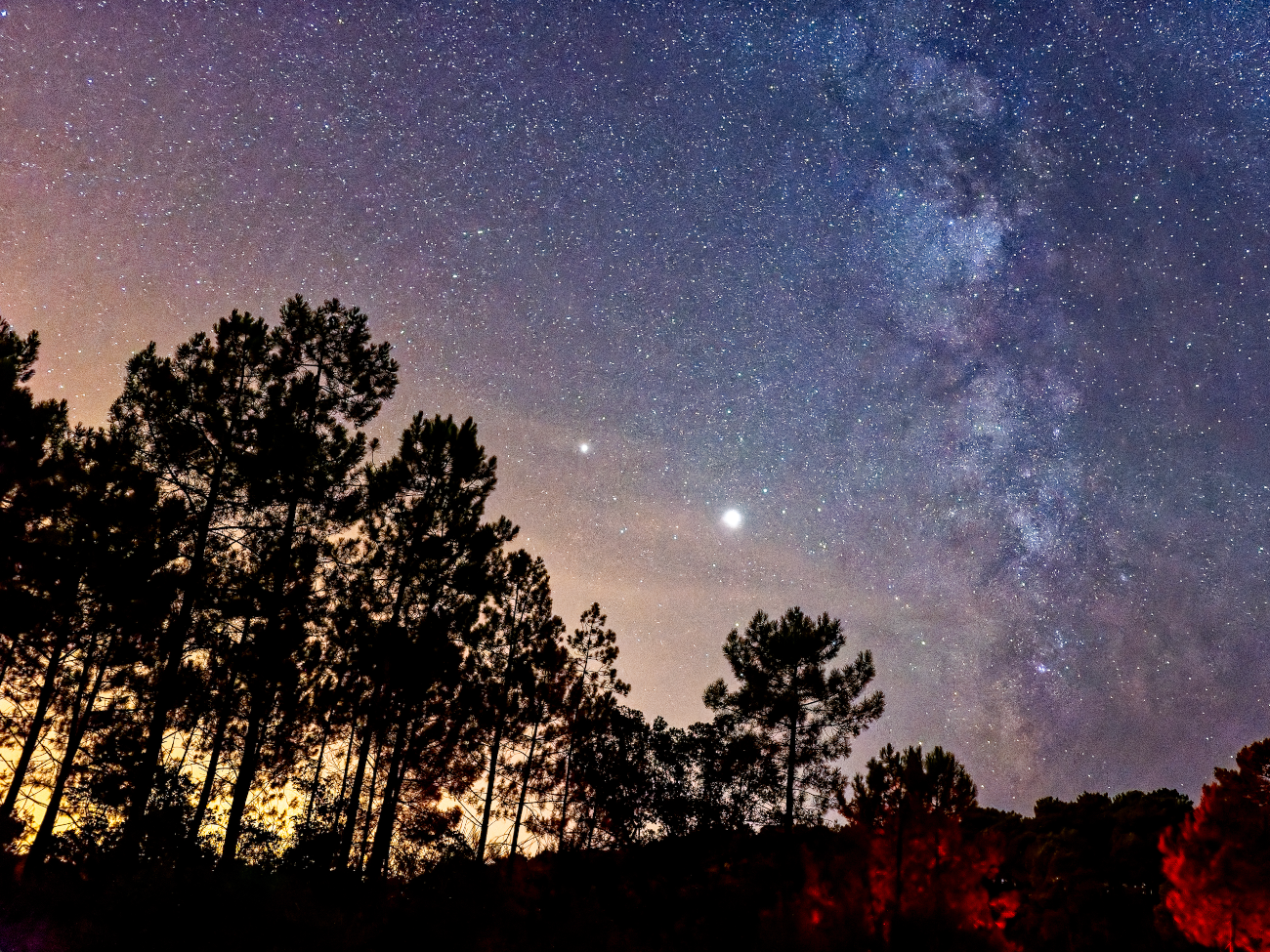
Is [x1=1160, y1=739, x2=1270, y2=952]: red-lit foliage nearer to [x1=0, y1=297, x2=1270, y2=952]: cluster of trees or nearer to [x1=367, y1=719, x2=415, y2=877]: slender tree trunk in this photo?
[x1=0, y1=297, x2=1270, y2=952]: cluster of trees

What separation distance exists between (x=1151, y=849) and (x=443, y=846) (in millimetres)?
29870

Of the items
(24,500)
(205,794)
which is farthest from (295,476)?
(205,794)

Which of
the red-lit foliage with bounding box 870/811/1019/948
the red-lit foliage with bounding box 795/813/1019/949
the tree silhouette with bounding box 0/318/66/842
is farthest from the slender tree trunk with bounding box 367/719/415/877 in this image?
the red-lit foliage with bounding box 870/811/1019/948

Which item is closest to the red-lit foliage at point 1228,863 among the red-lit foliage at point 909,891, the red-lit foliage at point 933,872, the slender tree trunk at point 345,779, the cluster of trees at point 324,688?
the cluster of trees at point 324,688

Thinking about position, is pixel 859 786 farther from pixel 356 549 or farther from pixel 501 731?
pixel 356 549

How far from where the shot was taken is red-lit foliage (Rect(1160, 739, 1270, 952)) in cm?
1934

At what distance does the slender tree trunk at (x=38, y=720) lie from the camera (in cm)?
1889

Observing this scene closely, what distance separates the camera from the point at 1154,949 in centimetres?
2164

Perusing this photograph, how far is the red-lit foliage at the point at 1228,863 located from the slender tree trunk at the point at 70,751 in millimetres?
31716

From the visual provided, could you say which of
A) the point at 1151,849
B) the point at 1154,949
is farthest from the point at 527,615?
the point at 1151,849

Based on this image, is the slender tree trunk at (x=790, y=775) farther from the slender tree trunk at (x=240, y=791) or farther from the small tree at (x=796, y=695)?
the slender tree trunk at (x=240, y=791)

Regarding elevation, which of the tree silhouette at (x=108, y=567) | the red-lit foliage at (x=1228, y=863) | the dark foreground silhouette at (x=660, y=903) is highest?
the tree silhouette at (x=108, y=567)

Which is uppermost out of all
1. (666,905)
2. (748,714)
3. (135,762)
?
(748,714)

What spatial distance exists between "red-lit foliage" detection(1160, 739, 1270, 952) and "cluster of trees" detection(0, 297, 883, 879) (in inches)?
818
